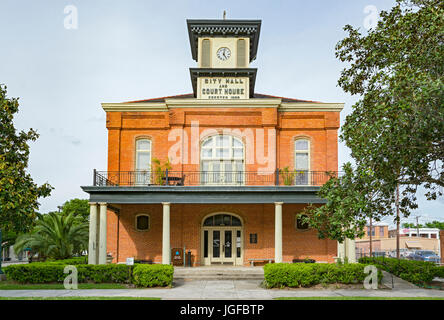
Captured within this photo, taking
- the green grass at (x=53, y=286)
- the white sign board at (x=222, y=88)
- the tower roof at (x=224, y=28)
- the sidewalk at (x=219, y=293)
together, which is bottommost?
the green grass at (x=53, y=286)

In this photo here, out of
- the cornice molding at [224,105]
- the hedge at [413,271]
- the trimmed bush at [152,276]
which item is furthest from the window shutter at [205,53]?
the hedge at [413,271]

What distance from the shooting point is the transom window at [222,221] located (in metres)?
24.4

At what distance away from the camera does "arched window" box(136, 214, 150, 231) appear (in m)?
24.3

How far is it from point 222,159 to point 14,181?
12148mm

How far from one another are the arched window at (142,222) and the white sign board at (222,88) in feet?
23.9

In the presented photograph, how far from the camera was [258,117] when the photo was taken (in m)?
24.5

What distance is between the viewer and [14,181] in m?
14.2

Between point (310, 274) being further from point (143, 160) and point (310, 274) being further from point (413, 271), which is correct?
point (143, 160)

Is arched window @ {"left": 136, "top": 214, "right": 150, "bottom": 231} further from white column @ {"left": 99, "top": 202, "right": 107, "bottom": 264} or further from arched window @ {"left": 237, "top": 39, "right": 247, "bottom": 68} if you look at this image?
arched window @ {"left": 237, "top": 39, "right": 247, "bottom": 68}

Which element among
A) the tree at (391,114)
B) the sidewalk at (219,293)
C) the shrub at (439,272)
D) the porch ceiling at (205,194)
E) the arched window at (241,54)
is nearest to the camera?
the tree at (391,114)

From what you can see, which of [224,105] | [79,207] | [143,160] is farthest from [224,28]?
[79,207]

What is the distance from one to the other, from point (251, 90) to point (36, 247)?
593 inches

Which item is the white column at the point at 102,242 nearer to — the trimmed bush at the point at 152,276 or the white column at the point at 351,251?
the trimmed bush at the point at 152,276

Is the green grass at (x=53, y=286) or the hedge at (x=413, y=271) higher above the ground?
the hedge at (x=413, y=271)
